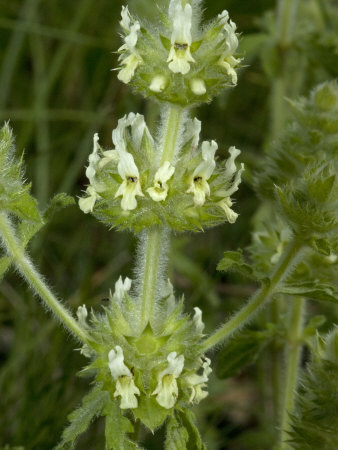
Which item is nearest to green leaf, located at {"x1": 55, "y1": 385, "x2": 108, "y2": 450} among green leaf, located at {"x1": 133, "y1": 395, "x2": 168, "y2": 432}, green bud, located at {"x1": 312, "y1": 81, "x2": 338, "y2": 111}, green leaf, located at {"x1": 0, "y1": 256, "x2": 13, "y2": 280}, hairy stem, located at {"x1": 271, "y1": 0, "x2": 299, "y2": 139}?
green leaf, located at {"x1": 133, "y1": 395, "x2": 168, "y2": 432}

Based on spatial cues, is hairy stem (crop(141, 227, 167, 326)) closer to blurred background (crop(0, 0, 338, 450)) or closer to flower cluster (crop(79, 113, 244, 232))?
flower cluster (crop(79, 113, 244, 232))

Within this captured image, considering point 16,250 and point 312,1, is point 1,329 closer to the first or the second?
point 16,250

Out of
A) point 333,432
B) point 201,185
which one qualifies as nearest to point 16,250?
point 201,185

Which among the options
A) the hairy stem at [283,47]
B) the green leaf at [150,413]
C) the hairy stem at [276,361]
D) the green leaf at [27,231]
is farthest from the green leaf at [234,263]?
the hairy stem at [283,47]

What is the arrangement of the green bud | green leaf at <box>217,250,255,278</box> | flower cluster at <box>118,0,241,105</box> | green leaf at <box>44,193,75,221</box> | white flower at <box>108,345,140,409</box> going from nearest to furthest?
white flower at <box>108,345,140,409</box> → flower cluster at <box>118,0,241,105</box> → green leaf at <box>217,250,255,278</box> → green leaf at <box>44,193,75,221</box> → the green bud

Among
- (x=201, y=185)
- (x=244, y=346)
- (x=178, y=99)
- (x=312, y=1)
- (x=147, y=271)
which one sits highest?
(x=312, y=1)

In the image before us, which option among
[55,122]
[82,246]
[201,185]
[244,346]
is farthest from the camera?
[55,122]
